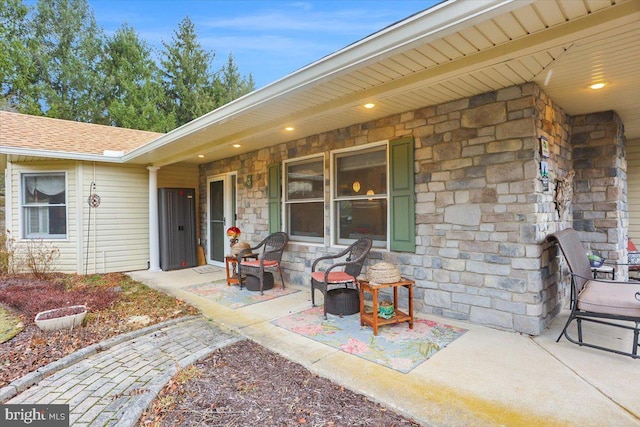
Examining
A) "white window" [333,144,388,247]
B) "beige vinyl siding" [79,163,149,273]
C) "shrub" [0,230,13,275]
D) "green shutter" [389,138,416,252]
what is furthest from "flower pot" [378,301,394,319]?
"shrub" [0,230,13,275]

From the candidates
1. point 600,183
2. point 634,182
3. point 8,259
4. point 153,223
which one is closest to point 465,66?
point 600,183

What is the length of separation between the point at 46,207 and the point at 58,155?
1.18 meters

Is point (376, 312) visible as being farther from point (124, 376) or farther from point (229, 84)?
point (229, 84)

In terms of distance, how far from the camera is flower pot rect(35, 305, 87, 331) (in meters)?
3.21

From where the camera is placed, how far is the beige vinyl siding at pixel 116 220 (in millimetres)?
6293

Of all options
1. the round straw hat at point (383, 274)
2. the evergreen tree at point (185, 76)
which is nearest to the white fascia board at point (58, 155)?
the round straw hat at point (383, 274)

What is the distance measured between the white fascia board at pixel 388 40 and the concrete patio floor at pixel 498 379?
2.29 m

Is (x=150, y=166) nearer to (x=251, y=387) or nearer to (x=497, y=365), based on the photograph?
(x=251, y=387)

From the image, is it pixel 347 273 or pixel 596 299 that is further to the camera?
pixel 347 273

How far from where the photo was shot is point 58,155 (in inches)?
229

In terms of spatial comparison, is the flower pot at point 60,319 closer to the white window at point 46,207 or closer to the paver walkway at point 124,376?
the paver walkway at point 124,376

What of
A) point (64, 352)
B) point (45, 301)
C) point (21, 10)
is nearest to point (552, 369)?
point (64, 352)

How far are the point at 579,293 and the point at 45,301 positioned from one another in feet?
19.1

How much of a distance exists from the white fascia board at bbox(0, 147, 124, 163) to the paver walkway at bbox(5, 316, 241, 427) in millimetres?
4337
